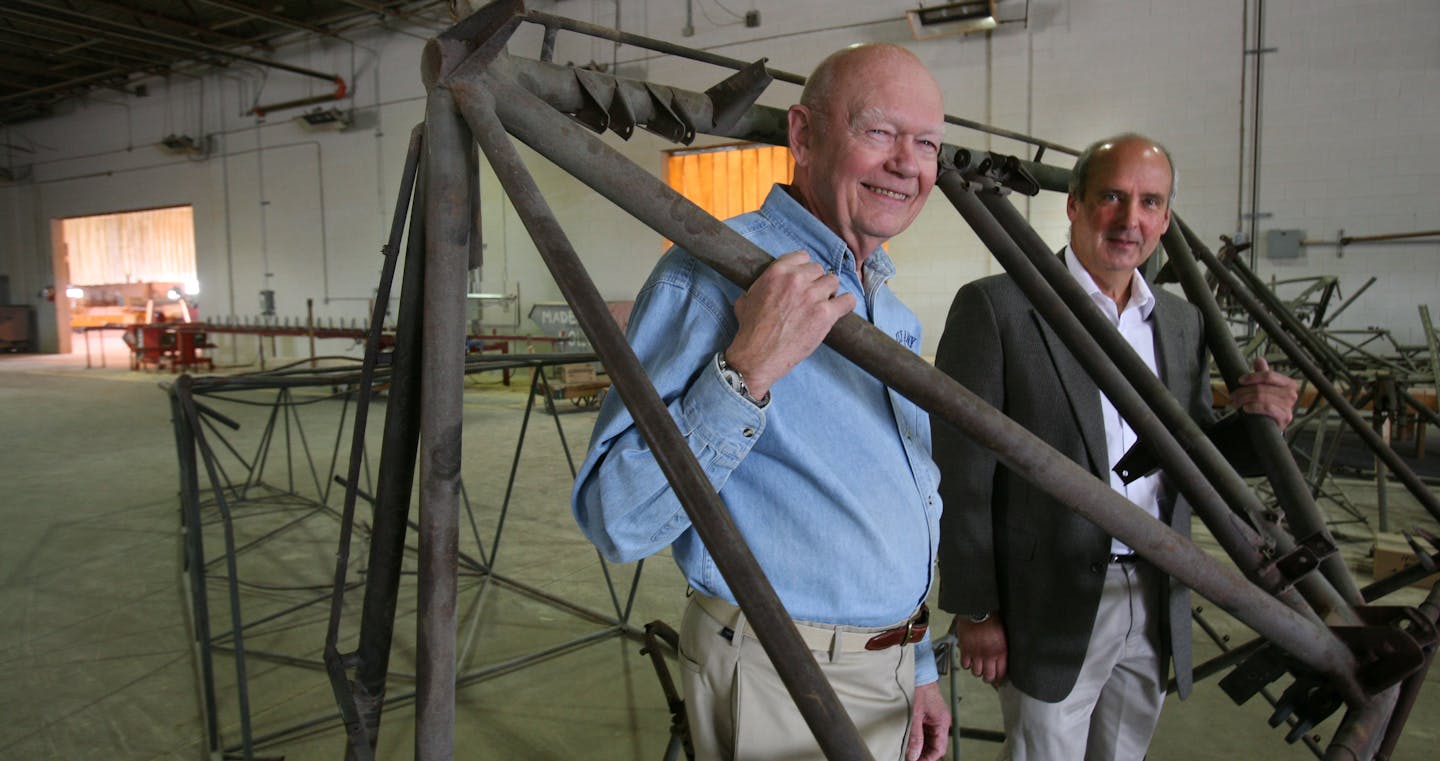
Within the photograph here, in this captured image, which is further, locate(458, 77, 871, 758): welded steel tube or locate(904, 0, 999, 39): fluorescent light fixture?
locate(904, 0, 999, 39): fluorescent light fixture

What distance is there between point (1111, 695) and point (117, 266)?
975 inches

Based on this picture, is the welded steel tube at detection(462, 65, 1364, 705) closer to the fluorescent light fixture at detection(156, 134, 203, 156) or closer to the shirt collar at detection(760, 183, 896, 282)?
the shirt collar at detection(760, 183, 896, 282)

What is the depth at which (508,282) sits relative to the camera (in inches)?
486

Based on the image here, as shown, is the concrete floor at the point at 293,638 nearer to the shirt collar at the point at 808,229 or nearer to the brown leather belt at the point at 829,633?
the brown leather belt at the point at 829,633

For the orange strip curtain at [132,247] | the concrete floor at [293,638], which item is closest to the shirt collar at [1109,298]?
the concrete floor at [293,638]

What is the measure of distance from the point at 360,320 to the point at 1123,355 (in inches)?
561

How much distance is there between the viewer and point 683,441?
2.75 feet

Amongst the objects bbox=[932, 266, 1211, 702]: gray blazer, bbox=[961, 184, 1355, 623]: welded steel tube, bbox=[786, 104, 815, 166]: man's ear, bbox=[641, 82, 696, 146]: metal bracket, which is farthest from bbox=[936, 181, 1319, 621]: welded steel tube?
bbox=[641, 82, 696, 146]: metal bracket

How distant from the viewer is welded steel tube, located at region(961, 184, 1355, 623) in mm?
1298

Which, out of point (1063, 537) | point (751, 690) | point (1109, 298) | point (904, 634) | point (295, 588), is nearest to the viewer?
point (751, 690)

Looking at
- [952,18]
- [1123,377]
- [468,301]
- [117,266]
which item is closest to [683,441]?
[1123,377]

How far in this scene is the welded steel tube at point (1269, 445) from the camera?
1.38m

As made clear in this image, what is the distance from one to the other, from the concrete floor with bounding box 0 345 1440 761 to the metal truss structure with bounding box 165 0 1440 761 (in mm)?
1701

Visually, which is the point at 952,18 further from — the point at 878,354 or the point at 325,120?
the point at 325,120
